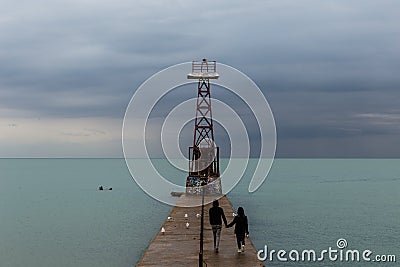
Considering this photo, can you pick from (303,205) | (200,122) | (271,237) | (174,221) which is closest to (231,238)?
(174,221)

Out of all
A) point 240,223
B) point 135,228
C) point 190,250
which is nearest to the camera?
point 240,223

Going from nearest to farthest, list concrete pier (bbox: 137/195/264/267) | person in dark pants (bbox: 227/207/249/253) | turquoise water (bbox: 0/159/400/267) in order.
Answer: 1. person in dark pants (bbox: 227/207/249/253)
2. concrete pier (bbox: 137/195/264/267)
3. turquoise water (bbox: 0/159/400/267)

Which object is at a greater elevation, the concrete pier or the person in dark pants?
the person in dark pants

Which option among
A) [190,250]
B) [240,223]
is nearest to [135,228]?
[190,250]

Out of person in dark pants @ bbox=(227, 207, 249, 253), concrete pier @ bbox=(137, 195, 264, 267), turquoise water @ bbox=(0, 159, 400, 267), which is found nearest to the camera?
person in dark pants @ bbox=(227, 207, 249, 253)

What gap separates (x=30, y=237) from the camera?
40344 millimetres

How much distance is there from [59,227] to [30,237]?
576 cm

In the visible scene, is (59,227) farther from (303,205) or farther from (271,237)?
(303,205)

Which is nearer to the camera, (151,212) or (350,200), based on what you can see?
(151,212)

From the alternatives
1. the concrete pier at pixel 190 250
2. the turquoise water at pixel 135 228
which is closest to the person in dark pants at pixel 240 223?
the concrete pier at pixel 190 250

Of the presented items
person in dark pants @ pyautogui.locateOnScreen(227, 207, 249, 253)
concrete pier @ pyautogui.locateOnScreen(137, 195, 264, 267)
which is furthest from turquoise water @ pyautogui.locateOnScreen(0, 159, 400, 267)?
person in dark pants @ pyautogui.locateOnScreen(227, 207, 249, 253)

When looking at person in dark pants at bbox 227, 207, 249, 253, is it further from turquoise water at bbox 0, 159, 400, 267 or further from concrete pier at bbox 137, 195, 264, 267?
turquoise water at bbox 0, 159, 400, 267

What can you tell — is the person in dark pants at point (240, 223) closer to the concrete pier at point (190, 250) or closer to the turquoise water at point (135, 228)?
the concrete pier at point (190, 250)

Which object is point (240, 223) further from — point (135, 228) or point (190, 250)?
point (135, 228)
